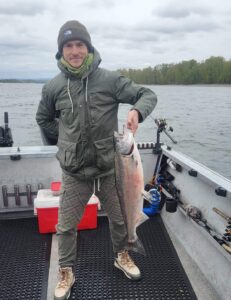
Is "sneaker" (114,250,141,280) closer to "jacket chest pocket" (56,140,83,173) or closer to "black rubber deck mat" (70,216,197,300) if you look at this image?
"black rubber deck mat" (70,216,197,300)

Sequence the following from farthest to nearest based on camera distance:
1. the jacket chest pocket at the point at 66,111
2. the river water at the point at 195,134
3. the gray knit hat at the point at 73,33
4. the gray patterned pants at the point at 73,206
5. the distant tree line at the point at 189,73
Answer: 1. the distant tree line at the point at 189,73
2. the river water at the point at 195,134
3. the gray patterned pants at the point at 73,206
4. the jacket chest pocket at the point at 66,111
5. the gray knit hat at the point at 73,33

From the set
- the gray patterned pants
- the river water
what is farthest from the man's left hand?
the river water

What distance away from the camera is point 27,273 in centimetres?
349

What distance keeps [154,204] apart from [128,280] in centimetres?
148

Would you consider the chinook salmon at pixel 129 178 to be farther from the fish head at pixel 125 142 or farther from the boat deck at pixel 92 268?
the boat deck at pixel 92 268

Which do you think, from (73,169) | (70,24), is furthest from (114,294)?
(70,24)

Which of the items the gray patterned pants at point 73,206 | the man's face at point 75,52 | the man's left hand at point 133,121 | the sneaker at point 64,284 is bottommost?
the sneaker at point 64,284

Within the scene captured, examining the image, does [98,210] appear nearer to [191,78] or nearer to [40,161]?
[40,161]

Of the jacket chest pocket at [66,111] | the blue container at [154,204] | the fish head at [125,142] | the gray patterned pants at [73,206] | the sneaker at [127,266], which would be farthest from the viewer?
the blue container at [154,204]

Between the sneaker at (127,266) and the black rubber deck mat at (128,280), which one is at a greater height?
the sneaker at (127,266)

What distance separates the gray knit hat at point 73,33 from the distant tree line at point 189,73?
59.3 meters

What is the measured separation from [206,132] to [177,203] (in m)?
15.3

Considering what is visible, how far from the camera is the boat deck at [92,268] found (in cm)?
318

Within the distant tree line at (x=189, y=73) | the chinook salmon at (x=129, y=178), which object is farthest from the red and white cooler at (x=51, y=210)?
the distant tree line at (x=189, y=73)
